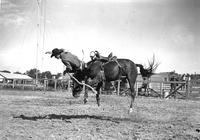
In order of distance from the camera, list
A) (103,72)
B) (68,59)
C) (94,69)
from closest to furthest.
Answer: (68,59) < (94,69) < (103,72)

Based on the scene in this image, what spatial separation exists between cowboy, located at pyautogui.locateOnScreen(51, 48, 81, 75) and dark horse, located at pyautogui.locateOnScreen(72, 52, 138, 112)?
1.25 ft

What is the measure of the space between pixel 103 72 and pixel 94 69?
0.47m

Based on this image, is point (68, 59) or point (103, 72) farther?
point (103, 72)

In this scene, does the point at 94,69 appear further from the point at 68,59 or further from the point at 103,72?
the point at 68,59

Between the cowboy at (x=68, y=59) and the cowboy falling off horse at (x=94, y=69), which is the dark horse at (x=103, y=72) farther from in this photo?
the cowboy at (x=68, y=59)

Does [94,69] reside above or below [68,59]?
below

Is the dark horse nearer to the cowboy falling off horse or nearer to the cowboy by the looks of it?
the cowboy falling off horse

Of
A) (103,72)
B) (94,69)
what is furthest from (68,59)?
(103,72)

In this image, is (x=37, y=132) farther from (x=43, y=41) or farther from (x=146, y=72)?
(x=43, y=41)

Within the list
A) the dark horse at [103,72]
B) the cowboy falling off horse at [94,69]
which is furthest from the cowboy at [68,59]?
the dark horse at [103,72]

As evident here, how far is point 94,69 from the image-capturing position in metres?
9.61

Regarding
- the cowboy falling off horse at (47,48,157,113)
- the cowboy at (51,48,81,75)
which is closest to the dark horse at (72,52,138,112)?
the cowboy falling off horse at (47,48,157,113)

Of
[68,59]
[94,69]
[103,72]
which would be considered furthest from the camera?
[103,72]

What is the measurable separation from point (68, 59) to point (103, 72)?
1.74 meters
